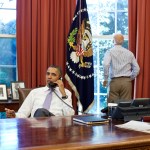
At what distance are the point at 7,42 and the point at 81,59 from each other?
111 cm

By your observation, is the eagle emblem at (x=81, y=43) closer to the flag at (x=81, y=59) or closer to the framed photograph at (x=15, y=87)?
the flag at (x=81, y=59)

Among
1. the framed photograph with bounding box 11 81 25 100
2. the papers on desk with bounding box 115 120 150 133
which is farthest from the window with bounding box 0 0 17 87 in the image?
the papers on desk with bounding box 115 120 150 133

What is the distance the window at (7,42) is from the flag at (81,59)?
0.81 metres

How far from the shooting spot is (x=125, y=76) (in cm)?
466

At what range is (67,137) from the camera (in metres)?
1.61

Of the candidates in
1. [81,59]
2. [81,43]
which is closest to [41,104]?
[81,59]

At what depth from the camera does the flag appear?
4.62 meters

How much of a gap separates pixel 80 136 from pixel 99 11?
12.4 feet

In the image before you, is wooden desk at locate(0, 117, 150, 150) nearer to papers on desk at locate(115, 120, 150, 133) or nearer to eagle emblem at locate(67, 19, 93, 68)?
papers on desk at locate(115, 120, 150, 133)

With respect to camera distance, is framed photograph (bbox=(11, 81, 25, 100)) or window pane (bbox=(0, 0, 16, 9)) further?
window pane (bbox=(0, 0, 16, 9))

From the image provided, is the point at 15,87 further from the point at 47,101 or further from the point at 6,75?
the point at 47,101

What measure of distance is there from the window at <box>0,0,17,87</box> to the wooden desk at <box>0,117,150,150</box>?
2.69m

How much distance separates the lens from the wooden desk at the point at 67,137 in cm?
142

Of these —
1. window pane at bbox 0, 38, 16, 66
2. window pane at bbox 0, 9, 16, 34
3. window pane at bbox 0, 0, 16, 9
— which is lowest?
window pane at bbox 0, 38, 16, 66
